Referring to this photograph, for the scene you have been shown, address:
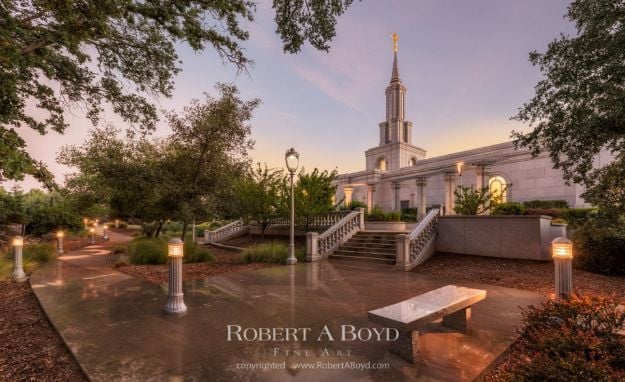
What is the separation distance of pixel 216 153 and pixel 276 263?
5.07 metres

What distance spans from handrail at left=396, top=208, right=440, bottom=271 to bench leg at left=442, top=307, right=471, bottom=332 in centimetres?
566

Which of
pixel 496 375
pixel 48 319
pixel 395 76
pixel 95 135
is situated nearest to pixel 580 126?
pixel 496 375

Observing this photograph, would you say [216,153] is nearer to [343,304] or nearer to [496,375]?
[343,304]

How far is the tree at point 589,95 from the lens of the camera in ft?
23.7

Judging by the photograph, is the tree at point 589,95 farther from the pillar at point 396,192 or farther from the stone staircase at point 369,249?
the pillar at point 396,192

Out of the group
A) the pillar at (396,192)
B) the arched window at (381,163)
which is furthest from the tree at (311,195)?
the arched window at (381,163)

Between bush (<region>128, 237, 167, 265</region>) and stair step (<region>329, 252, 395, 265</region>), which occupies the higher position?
bush (<region>128, 237, 167, 265</region>)

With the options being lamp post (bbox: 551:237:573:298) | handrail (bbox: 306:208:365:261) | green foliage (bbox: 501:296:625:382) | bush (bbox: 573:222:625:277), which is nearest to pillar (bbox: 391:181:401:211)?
handrail (bbox: 306:208:365:261)

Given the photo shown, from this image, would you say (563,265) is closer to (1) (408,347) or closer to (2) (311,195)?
(1) (408,347)

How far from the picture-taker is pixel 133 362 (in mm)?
3564

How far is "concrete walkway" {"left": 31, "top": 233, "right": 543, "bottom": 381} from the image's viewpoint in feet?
11.1

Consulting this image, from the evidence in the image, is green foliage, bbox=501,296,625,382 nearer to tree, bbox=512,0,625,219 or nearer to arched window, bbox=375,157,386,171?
tree, bbox=512,0,625,219

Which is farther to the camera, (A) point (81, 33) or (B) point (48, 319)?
(A) point (81, 33)

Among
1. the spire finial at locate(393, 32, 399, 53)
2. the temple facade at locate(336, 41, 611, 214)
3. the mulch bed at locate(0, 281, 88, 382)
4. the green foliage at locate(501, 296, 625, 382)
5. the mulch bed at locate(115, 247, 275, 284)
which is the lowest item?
the mulch bed at locate(115, 247, 275, 284)
